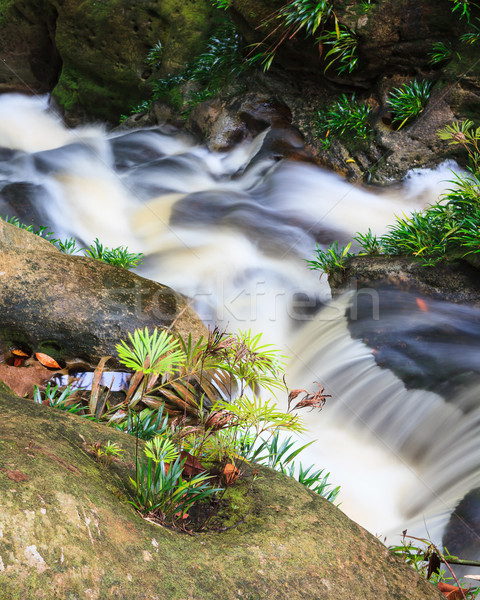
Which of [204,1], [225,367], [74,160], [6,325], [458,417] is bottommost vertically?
[74,160]

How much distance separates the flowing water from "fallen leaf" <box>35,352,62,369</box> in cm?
176

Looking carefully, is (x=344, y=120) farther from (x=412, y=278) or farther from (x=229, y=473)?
(x=229, y=473)

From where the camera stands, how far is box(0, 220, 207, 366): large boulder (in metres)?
3.64

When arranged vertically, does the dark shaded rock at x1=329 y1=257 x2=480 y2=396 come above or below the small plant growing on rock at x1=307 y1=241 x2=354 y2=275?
above

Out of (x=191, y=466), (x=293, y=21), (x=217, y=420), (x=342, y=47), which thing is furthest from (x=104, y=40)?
(x=191, y=466)

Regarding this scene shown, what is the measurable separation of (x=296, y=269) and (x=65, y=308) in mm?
2721

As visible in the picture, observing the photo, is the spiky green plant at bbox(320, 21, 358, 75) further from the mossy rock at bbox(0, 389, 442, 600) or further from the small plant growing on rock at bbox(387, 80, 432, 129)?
the mossy rock at bbox(0, 389, 442, 600)

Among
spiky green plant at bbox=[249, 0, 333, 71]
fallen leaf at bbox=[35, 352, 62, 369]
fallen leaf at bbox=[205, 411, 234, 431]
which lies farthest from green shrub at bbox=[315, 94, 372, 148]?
fallen leaf at bbox=[205, 411, 234, 431]

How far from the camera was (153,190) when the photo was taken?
741 centimetres

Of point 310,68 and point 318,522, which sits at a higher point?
point 310,68

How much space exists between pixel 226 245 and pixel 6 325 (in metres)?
2.97

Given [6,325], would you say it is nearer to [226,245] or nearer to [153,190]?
[226,245]

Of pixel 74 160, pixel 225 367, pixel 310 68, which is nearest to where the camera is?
pixel 225 367

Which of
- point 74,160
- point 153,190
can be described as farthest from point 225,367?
point 74,160
